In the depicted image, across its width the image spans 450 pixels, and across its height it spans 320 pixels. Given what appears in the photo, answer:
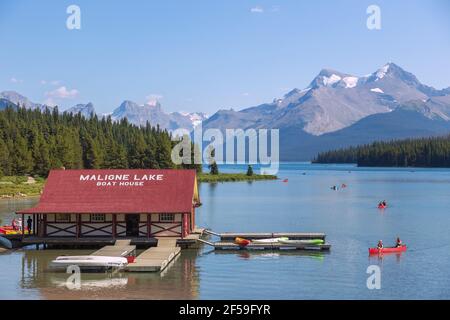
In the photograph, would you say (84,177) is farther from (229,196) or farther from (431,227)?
(229,196)

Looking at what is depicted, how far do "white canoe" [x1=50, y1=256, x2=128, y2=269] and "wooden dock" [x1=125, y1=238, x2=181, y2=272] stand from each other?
2.56 ft

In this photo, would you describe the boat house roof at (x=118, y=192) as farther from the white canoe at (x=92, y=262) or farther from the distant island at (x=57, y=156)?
the distant island at (x=57, y=156)

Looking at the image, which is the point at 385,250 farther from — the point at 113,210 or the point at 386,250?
the point at 113,210

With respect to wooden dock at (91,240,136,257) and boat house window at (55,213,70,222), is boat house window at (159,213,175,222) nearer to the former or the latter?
wooden dock at (91,240,136,257)

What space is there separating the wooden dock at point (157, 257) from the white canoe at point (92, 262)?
781mm

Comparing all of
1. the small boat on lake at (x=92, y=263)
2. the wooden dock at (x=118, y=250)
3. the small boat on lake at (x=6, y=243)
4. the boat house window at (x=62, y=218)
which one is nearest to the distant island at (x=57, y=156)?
the small boat on lake at (x=6, y=243)

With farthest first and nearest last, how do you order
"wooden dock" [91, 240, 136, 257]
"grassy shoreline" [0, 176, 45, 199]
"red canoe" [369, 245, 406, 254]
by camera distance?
"grassy shoreline" [0, 176, 45, 199] < "red canoe" [369, 245, 406, 254] < "wooden dock" [91, 240, 136, 257]

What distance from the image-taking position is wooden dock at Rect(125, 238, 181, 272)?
44094 millimetres

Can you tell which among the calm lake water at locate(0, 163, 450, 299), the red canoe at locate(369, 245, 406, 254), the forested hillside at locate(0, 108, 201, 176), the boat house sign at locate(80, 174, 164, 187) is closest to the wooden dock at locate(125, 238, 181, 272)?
the calm lake water at locate(0, 163, 450, 299)

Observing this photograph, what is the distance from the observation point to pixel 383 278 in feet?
143

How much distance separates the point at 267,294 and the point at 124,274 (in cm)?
1057

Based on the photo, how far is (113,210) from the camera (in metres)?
54.1

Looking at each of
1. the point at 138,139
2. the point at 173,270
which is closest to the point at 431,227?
the point at 173,270

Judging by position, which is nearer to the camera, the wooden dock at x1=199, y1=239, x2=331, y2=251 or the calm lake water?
the calm lake water
